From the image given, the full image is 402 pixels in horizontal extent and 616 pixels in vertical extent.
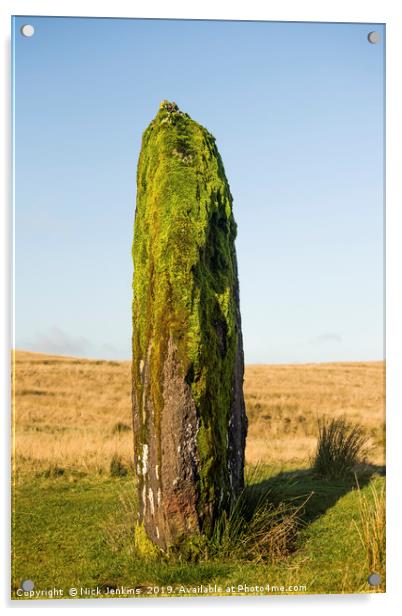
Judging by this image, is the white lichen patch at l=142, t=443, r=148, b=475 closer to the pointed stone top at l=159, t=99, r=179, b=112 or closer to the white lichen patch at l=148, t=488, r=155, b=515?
the white lichen patch at l=148, t=488, r=155, b=515

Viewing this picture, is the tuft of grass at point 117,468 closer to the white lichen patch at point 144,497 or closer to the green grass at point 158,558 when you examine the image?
the green grass at point 158,558

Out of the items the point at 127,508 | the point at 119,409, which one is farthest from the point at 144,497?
the point at 119,409

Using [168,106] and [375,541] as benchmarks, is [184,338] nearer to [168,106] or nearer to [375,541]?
[168,106]

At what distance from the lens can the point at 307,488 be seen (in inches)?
376

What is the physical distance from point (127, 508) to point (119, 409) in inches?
401

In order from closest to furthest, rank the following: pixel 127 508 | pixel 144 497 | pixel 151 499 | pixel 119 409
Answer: pixel 151 499, pixel 144 497, pixel 127 508, pixel 119 409

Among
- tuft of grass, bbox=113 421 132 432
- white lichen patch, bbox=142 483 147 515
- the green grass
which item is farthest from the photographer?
tuft of grass, bbox=113 421 132 432

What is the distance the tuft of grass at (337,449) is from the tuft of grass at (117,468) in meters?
3.01

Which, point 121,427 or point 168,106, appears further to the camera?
point 121,427

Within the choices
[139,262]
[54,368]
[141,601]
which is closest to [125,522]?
[141,601]

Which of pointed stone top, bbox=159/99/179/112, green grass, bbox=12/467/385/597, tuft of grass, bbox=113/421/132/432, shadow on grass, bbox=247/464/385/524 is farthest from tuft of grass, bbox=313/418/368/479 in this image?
tuft of grass, bbox=113/421/132/432

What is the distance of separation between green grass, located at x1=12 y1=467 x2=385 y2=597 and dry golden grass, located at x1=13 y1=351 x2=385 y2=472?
110 centimetres

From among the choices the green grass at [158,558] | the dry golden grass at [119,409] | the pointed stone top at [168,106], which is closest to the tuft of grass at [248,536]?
the green grass at [158,558]

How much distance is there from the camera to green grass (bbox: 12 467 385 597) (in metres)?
6.89
